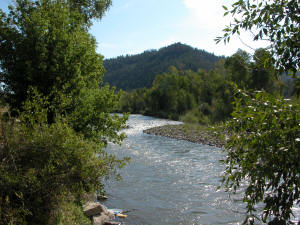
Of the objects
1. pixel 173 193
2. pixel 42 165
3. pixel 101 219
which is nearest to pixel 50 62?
pixel 42 165

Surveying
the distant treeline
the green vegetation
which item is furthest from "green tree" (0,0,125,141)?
the distant treeline

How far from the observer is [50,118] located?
788 cm

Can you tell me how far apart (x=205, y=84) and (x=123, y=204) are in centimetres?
6329

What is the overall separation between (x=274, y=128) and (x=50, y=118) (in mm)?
6969

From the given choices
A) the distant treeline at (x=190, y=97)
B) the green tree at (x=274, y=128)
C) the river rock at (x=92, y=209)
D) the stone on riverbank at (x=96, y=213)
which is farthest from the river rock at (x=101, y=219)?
the distant treeline at (x=190, y=97)

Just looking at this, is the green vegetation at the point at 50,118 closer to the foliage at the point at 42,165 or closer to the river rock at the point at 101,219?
the foliage at the point at 42,165

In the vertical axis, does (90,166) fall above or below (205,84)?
below

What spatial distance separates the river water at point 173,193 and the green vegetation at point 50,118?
330 centimetres

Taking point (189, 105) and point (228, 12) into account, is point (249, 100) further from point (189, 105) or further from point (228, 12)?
point (189, 105)

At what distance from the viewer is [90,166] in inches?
225

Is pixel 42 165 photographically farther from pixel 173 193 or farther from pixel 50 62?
pixel 173 193

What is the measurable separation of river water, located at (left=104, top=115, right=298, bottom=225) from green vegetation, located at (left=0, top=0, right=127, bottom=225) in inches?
130

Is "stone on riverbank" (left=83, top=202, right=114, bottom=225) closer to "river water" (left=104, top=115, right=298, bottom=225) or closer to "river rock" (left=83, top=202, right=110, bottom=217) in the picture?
"river rock" (left=83, top=202, right=110, bottom=217)

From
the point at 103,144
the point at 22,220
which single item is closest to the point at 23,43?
the point at 103,144
